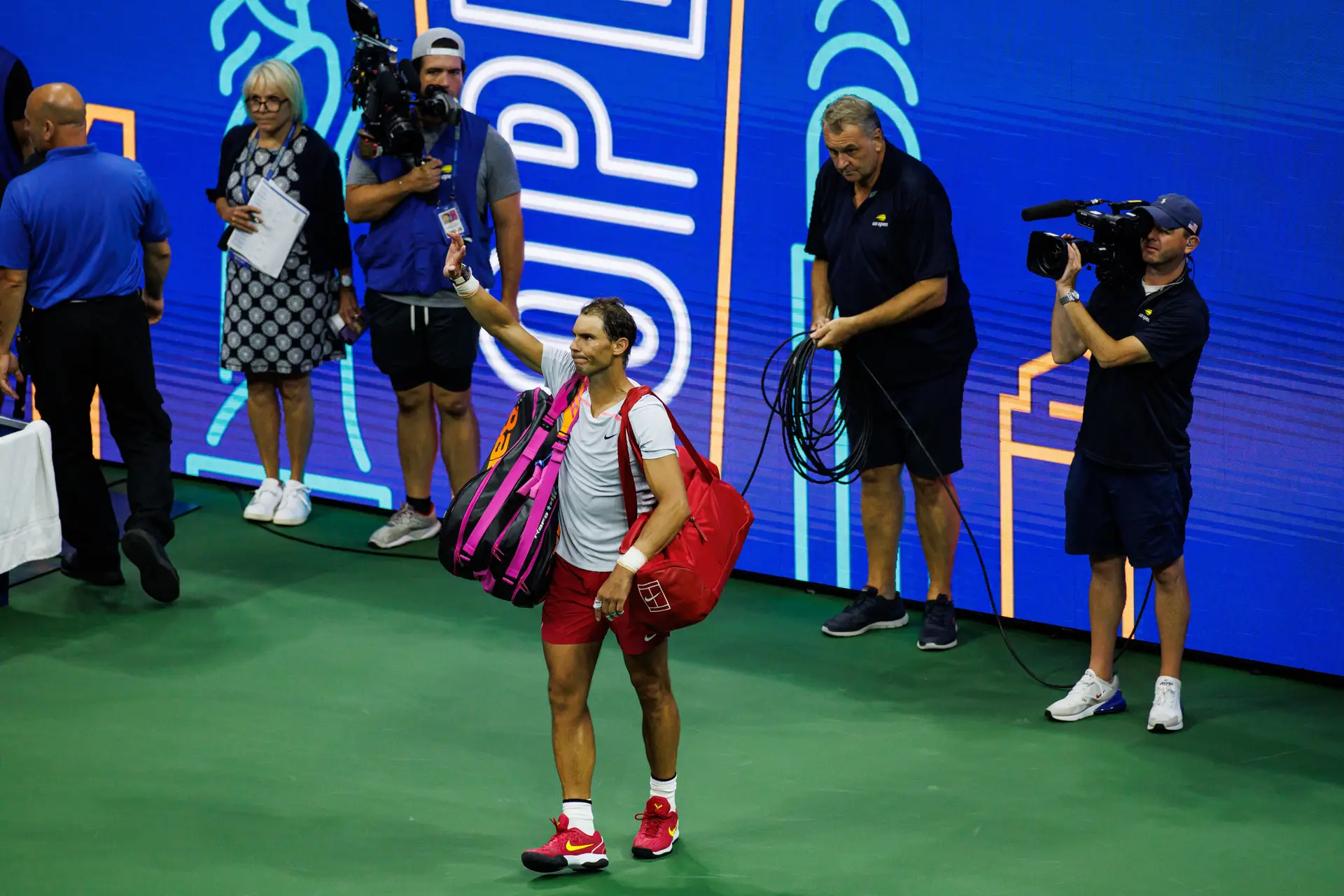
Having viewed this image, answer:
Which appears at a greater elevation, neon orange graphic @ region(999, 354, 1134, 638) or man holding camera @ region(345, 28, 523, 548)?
man holding camera @ region(345, 28, 523, 548)

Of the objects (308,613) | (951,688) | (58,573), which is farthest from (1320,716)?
(58,573)

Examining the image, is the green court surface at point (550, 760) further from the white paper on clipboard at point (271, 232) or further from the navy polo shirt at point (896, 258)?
the white paper on clipboard at point (271, 232)

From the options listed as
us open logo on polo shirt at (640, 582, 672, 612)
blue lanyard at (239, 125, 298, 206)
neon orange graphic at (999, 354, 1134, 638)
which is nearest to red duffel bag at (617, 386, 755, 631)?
us open logo on polo shirt at (640, 582, 672, 612)

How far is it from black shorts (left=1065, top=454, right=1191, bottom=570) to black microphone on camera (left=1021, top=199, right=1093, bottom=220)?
811 millimetres

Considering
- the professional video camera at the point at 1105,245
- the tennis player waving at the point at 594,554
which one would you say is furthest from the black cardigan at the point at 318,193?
the professional video camera at the point at 1105,245

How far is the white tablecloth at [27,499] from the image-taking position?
6203mm

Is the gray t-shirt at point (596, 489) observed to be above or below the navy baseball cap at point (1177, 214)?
below

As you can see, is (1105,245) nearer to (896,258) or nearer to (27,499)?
(896,258)

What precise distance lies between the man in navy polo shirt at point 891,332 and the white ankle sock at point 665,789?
199cm

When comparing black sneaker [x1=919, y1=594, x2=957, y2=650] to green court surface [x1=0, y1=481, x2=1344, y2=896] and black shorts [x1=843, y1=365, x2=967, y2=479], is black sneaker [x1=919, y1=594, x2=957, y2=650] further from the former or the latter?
black shorts [x1=843, y1=365, x2=967, y2=479]

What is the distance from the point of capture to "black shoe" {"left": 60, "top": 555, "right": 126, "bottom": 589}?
6.94 m

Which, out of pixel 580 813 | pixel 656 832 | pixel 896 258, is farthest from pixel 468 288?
pixel 896 258

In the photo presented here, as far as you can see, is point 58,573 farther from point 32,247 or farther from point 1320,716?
point 1320,716

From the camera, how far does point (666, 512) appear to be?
4371 millimetres
